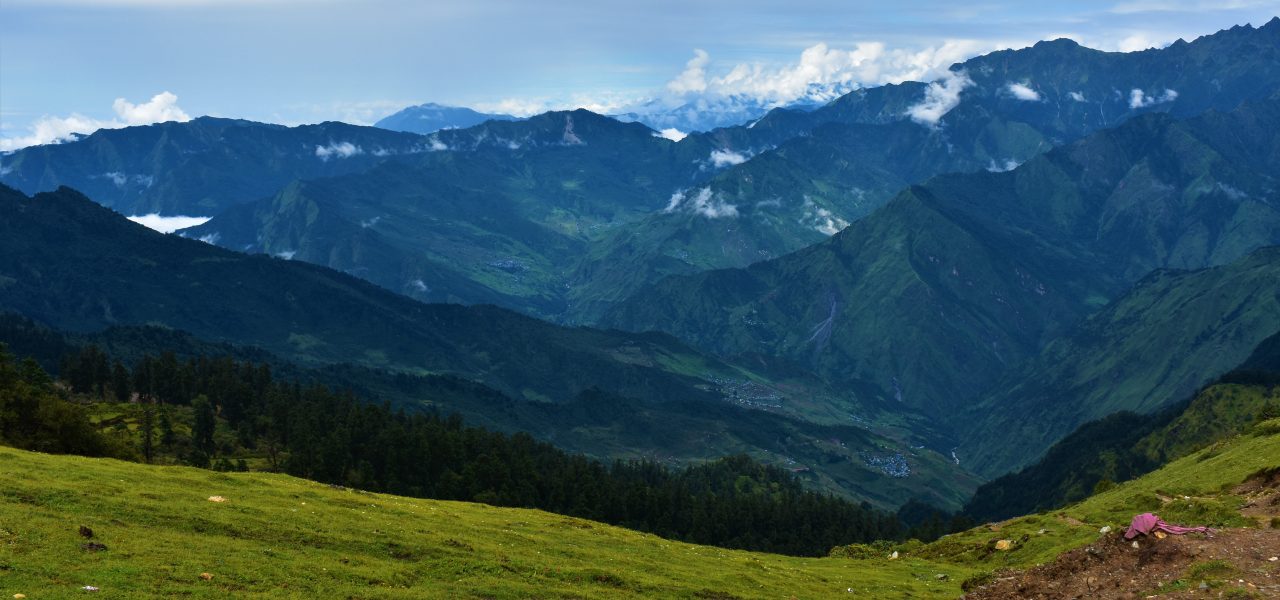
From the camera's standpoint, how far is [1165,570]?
193ft

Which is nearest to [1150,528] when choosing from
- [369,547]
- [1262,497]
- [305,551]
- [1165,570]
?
[1165,570]

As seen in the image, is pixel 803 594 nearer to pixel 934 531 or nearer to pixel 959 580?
pixel 959 580

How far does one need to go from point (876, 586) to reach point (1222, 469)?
48.9m

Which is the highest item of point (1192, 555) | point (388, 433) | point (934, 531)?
point (1192, 555)

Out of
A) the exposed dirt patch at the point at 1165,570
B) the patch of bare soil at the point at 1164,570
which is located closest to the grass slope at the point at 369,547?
the patch of bare soil at the point at 1164,570

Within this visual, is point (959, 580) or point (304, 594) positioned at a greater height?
point (304, 594)

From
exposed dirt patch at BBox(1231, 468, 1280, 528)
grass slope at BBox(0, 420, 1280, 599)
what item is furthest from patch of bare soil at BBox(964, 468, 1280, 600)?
grass slope at BBox(0, 420, 1280, 599)

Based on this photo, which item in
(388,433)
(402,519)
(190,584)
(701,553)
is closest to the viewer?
(190,584)

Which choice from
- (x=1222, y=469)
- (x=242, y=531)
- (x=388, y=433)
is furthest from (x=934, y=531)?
(x=242, y=531)

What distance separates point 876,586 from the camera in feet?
274

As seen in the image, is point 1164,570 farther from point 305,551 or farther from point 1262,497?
point 305,551

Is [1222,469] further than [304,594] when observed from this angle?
Yes

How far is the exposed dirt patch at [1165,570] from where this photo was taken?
5509 cm

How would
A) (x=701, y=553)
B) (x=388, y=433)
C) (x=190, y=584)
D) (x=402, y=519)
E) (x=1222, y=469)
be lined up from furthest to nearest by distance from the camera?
(x=388, y=433) < (x=1222, y=469) < (x=701, y=553) < (x=402, y=519) < (x=190, y=584)
